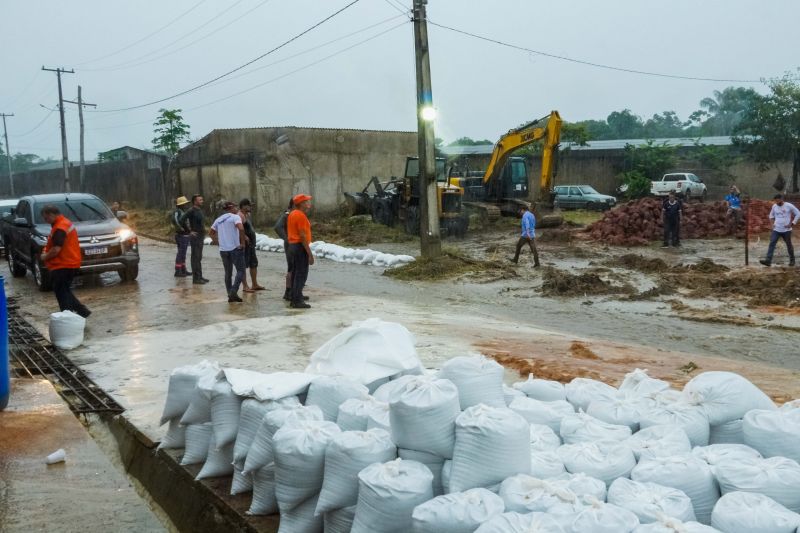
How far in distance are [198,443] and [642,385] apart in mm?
2743

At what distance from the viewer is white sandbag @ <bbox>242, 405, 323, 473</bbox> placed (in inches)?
149

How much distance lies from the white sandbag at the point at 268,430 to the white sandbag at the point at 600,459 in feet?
4.27

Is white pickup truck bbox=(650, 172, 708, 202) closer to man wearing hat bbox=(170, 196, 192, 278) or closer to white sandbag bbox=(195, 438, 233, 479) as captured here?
man wearing hat bbox=(170, 196, 192, 278)

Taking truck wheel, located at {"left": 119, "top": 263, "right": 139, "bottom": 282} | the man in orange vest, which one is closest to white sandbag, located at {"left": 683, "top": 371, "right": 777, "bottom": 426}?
the man in orange vest

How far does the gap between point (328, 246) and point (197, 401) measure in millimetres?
14037

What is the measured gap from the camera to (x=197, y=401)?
460 cm

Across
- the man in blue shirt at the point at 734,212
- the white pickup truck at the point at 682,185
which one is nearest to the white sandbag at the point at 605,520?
the man in blue shirt at the point at 734,212

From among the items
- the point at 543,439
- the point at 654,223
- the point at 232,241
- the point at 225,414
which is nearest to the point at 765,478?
the point at 543,439

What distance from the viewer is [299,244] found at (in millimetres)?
10047

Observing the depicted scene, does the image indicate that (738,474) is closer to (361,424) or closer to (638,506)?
(638,506)

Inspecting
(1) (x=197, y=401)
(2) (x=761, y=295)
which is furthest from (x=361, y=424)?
(2) (x=761, y=295)

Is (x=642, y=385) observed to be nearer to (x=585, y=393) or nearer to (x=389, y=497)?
(x=585, y=393)

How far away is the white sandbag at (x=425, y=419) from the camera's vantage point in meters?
3.29

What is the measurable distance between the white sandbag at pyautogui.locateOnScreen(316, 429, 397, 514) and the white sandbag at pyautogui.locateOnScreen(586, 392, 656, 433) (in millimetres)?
1193
